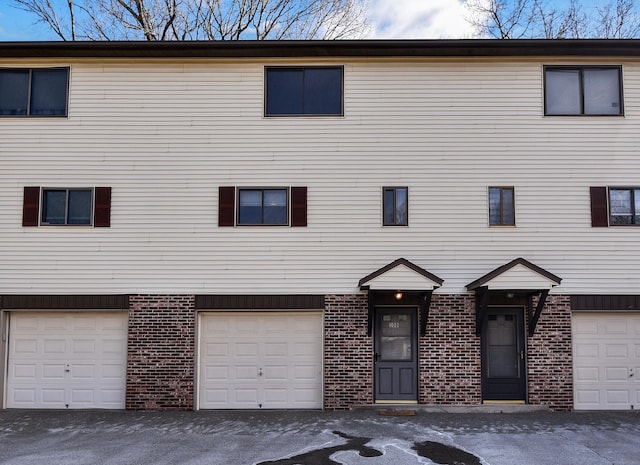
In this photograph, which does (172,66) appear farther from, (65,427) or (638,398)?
(638,398)

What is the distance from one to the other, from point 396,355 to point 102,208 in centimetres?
695

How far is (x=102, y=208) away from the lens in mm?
13148

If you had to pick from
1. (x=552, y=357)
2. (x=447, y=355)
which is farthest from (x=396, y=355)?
(x=552, y=357)

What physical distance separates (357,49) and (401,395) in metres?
7.36

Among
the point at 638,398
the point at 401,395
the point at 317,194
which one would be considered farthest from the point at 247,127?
the point at 638,398

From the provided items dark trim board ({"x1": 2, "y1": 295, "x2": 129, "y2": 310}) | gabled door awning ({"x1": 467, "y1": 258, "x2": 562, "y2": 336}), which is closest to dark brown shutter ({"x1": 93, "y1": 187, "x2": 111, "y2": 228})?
dark trim board ({"x1": 2, "y1": 295, "x2": 129, "y2": 310})

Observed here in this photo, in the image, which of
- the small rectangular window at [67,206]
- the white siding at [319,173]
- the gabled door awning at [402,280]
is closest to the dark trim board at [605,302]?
the white siding at [319,173]

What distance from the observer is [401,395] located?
42.1 feet

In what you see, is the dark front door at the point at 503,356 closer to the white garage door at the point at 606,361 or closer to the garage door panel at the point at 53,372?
the white garage door at the point at 606,361

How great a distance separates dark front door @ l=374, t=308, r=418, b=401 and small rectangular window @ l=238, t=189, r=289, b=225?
291cm

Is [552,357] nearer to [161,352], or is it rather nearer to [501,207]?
[501,207]

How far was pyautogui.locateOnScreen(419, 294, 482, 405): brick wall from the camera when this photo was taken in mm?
12727

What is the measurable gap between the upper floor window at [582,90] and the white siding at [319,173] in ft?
0.68

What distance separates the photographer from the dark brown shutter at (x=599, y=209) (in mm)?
12969
